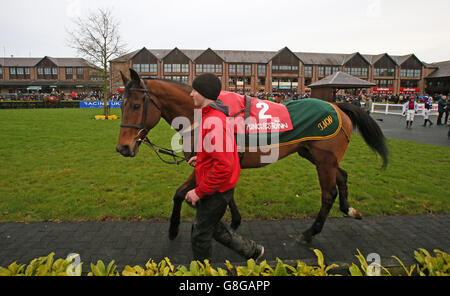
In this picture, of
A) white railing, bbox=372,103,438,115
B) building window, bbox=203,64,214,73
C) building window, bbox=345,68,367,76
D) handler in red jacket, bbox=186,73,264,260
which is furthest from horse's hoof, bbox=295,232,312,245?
building window, bbox=345,68,367,76

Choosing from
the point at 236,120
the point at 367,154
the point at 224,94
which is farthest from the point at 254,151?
the point at 367,154

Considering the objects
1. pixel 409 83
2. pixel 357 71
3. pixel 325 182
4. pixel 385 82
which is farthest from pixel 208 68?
pixel 325 182

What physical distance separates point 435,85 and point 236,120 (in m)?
86.7

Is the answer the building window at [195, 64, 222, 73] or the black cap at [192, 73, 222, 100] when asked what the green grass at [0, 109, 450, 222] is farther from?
the building window at [195, 64, 222, 73]

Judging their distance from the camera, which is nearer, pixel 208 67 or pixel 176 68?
pixel 176 68

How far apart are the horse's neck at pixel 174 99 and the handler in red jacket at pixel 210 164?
1.04 m

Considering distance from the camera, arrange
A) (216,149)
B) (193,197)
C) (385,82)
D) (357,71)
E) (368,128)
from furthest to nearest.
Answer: (385,82), (357,71), (368,128), (193,197), (216,149)

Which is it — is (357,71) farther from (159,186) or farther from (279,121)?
(279,121)

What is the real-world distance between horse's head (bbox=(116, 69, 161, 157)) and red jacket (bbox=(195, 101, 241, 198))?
1298 mm

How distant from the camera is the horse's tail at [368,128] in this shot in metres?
4.48

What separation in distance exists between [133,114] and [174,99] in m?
0.57

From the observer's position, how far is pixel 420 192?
581 cm

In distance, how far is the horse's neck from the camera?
360cm

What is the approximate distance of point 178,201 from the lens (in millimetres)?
3717
